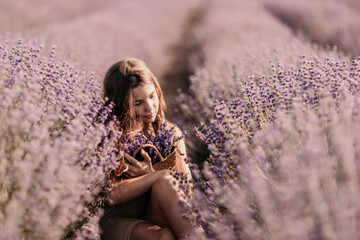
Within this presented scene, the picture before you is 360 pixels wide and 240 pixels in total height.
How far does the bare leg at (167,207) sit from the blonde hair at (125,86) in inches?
17.6

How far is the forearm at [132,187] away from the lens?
2.21 meters

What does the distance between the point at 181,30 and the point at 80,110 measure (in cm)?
663

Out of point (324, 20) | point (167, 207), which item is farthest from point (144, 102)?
point (324, 20)

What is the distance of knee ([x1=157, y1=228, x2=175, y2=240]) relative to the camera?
2049 millimetres

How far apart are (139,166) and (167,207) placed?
0.31m

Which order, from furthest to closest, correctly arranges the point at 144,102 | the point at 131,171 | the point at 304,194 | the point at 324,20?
the point at 324,20, the point at 144,102, the point at 131,171, the point at 304,194

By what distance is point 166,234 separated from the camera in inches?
81.0

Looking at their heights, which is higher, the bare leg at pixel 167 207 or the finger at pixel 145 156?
the finger at pixel 145 156

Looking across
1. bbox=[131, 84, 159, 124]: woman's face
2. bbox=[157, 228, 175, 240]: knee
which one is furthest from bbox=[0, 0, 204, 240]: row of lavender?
bbox=[157, 228, 175, 240]: knee

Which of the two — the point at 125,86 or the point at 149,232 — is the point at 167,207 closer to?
the point at 149,232

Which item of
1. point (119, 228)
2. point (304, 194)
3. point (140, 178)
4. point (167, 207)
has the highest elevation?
point (304, 194)

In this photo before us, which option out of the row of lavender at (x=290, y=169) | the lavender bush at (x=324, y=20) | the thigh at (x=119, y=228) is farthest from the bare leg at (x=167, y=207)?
the lavender bush at (x=324, y=20)

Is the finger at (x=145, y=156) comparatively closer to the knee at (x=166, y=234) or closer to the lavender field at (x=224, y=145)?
the lavender field at (x=224, y=145)

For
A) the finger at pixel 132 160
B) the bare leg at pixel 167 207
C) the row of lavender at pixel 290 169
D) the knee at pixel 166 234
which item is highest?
the row of lavender at pixel 290 169
